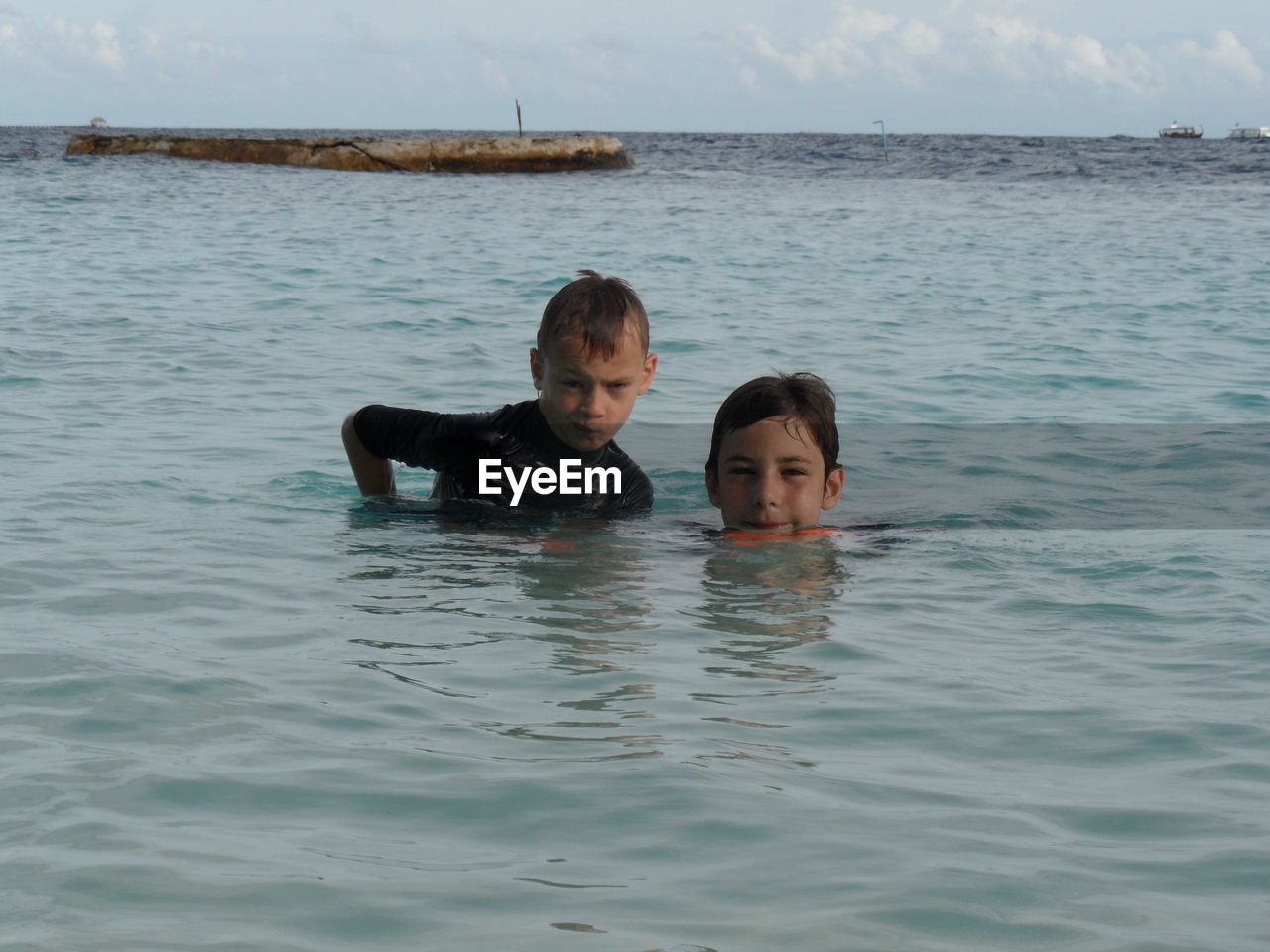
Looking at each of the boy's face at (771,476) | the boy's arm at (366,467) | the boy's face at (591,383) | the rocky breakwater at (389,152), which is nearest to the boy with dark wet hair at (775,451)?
the boy's face at (771,476)

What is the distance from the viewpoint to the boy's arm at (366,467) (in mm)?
5516

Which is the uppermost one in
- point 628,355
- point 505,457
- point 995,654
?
point 628,355

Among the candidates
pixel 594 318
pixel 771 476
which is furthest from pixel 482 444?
pixel 771 476

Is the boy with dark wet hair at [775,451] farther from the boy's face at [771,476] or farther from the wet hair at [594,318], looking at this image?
→ the wet hair at [594,318]

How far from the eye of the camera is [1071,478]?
23.2 feet

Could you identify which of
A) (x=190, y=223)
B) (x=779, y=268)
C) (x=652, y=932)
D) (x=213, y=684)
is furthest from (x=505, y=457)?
(x=190, y=223)

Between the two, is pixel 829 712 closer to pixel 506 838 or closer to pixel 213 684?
pixel 506 838

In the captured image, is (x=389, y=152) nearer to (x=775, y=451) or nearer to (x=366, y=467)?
(x=366, y=467)

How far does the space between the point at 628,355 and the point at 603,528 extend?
820 mm

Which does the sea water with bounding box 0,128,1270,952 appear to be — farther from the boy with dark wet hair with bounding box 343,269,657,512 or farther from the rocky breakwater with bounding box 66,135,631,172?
the rocky breakwater with bounding box 66,135,631,172

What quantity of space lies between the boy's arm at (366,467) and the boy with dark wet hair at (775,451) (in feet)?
4.82

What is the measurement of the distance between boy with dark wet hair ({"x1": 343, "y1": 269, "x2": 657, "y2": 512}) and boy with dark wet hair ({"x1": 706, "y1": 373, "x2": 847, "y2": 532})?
399mm

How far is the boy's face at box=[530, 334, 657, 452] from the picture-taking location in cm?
495

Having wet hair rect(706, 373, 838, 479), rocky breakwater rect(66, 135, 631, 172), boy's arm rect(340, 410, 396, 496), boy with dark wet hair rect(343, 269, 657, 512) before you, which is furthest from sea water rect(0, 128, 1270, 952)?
rocky breakwater rect(66, 135, 631, 172)
